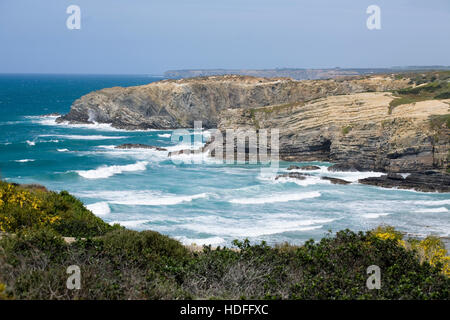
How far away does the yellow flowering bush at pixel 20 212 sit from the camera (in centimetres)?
1288

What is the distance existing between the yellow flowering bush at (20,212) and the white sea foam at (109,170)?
91.8 feet

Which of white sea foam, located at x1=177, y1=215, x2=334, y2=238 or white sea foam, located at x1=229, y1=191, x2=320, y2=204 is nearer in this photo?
white sea foam, located at x1=177, y1=215, x2=334, y2=238

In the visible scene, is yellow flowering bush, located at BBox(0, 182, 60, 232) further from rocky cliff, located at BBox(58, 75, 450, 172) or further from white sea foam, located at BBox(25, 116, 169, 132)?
white sea foam, located at BBox(25, 116, 169, 132)

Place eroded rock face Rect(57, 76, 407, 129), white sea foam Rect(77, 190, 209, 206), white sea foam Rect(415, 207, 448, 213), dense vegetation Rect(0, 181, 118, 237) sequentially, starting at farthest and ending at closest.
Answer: eroded rock face Rect(57, 76, 407, 129) < white sea foam Rect(77, 190, 209, 206) < white sea foam Rect(415, 207, 448, 213) < dense vegetation Rect(0, 181, 118, 237)

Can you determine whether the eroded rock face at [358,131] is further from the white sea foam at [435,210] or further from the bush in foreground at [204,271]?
the bush in foreground at [204,271]

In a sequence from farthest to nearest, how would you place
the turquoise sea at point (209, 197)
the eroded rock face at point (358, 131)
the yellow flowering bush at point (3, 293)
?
the eroded rock face at point (358, 131) → the turquoise sea at point (209, 197) → the yellow flowering bush at point (3, 293)

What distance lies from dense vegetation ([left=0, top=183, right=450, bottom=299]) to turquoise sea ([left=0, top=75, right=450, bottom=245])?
12815 mm

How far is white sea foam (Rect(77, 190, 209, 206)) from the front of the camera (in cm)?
3234

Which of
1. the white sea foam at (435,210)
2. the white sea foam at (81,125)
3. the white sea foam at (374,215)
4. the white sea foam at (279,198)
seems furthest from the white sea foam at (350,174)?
the white sea foam at (81,125)

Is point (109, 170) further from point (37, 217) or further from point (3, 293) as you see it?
point (3, 293)

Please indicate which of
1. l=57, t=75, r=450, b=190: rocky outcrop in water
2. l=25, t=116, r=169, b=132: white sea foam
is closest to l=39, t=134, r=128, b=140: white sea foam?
l=25, t=116, r=169, b=132: white sea foam

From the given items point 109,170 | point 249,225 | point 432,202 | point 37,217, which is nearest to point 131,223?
point 249,225

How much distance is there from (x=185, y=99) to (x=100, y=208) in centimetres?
5483
